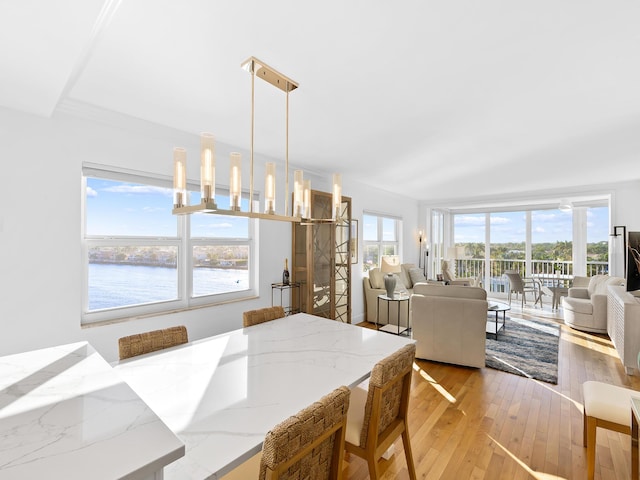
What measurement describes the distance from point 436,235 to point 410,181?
341cm

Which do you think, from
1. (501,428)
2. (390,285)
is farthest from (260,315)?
(390,285)

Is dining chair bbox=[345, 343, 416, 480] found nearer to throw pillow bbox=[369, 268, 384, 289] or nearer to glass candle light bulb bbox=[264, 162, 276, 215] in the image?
glass candle light bulb bbox=[264, 162, 276, 215]

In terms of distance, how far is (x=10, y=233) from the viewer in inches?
85.0

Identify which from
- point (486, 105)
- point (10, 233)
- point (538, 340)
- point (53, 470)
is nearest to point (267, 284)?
point (10, 233)

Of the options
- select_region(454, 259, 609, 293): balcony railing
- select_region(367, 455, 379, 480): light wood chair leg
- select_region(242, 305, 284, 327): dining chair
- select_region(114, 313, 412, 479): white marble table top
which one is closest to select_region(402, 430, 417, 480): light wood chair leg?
select_region(367, 455, 379, 480): light wood chair leg

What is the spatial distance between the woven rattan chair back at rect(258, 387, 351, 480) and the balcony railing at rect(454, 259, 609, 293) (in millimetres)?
7610

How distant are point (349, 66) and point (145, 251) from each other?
2.39 metres

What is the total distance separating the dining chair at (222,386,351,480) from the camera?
0.88 meters

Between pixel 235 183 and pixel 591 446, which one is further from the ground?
pixel 235 183

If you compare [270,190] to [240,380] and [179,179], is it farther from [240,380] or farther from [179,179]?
[240,380]

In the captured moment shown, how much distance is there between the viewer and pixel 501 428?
2414mm

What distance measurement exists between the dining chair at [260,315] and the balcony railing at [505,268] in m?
6.77

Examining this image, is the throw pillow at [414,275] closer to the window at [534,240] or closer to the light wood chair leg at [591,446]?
the window at [534,240]

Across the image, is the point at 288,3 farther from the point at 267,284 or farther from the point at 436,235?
the point at 436,235
